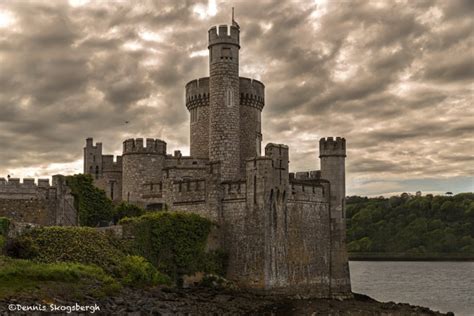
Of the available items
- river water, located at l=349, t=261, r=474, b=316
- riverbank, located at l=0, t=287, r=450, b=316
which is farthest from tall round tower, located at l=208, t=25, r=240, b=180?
river water, located at l=349, t=261, r=474, b=316

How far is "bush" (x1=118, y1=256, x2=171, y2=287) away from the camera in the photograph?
30375 millimetres

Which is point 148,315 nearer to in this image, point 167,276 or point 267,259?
point 167,276

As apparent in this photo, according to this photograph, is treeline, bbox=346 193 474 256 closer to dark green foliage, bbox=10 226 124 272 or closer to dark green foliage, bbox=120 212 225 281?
dark green foliage, bbox=120 212 225 281

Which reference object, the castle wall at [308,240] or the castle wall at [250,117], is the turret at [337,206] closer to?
the castle wall at [308,240]

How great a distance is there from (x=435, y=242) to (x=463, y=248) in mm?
4569

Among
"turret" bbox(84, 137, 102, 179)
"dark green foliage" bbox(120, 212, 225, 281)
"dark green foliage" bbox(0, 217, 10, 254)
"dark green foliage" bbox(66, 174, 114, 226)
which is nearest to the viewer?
"dark green foliage" bbox(0, 217, 10, 254)

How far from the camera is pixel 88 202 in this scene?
40.5m

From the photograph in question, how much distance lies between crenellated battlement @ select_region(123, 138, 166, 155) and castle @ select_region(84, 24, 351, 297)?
7 centimetres

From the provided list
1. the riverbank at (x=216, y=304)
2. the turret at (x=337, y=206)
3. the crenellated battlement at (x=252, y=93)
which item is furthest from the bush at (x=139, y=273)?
the crenellated battlement at (x=252, y=93)

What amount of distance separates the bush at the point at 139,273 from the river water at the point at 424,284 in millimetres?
23538

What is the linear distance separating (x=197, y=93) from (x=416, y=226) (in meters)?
72.6

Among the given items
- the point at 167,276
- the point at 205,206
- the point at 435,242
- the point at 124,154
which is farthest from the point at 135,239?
the point at 435,242

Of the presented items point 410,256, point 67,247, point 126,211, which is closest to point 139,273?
point 67,247

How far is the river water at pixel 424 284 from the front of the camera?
51.2 m
